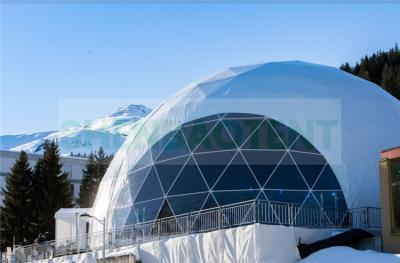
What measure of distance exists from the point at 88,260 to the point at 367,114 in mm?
10900

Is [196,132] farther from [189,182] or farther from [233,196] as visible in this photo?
[233,196]

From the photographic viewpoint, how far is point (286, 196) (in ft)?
68.2

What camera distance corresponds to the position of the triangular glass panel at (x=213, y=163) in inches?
847

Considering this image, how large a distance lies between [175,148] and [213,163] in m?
1.87

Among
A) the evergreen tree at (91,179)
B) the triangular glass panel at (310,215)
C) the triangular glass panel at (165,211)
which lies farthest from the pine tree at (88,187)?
the triangular glass panel at (310,215)

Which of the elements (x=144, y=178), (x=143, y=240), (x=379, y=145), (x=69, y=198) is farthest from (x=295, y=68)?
(x=69, y=198)

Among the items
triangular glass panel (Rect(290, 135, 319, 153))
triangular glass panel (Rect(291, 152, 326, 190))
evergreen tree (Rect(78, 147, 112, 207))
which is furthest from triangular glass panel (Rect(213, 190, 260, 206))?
evergreen tree (Rect(78, 147, 112, 207))

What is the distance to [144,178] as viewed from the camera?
76.5 ft

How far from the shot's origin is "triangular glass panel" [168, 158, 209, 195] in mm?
21500

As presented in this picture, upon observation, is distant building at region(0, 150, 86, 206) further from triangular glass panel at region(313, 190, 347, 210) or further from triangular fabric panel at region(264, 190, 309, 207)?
triangular glass panel at region(313, 190, 347, 210)

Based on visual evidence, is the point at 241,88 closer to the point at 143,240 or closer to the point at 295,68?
the point at 295,68

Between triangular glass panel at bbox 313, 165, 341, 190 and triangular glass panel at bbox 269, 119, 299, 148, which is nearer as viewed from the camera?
triangular glass panel at bbox 313, 165, 341, 190

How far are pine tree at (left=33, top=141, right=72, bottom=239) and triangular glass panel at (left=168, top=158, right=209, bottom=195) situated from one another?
2842 centimetres

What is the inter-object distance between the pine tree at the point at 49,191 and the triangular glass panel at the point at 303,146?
3028cm
